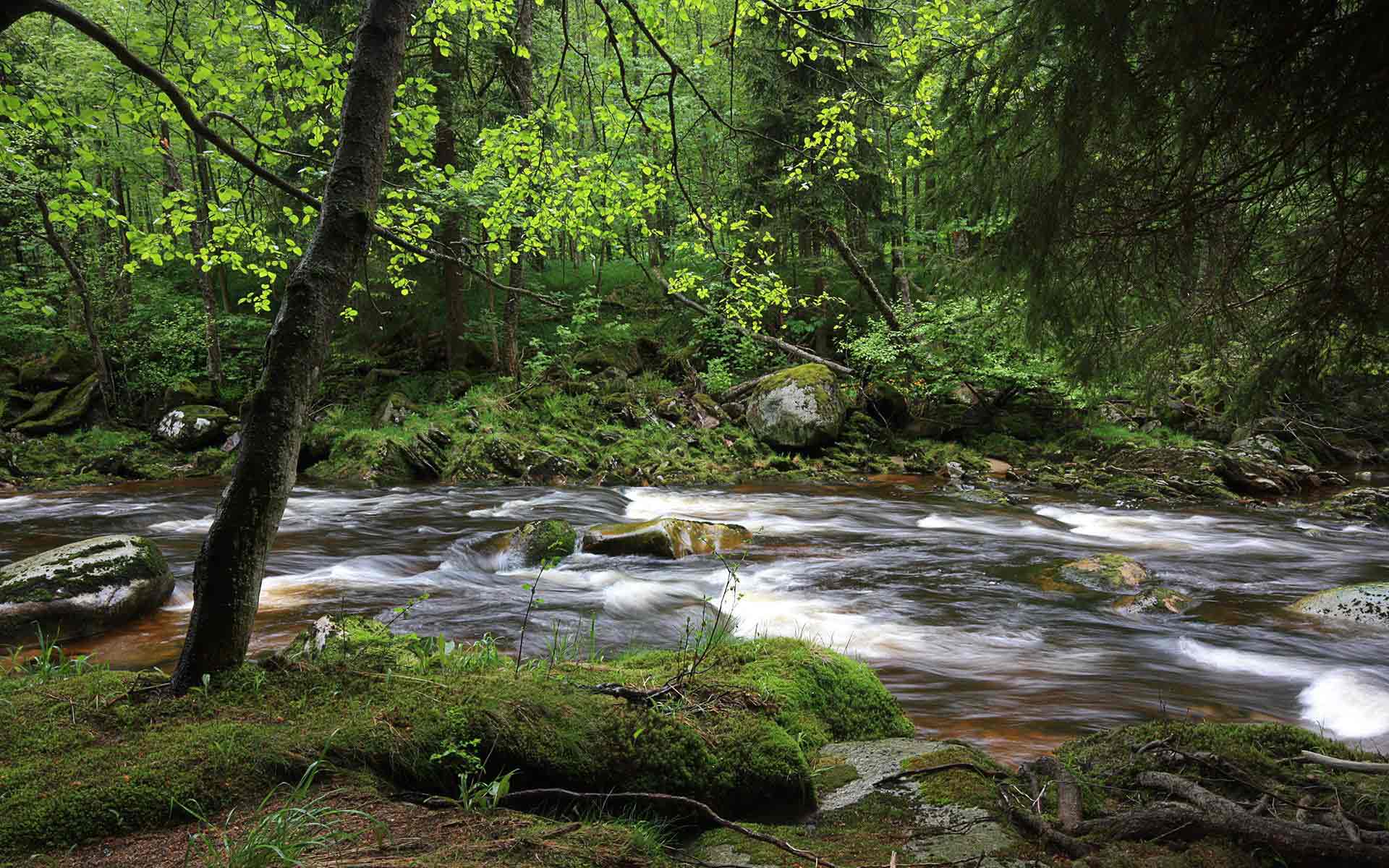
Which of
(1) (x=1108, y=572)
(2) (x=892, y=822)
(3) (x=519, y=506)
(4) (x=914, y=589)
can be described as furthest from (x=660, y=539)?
(2) (x=892, y=822)

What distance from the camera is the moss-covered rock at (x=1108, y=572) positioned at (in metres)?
8.45

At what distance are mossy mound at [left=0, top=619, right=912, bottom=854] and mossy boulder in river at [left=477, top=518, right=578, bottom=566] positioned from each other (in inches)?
228

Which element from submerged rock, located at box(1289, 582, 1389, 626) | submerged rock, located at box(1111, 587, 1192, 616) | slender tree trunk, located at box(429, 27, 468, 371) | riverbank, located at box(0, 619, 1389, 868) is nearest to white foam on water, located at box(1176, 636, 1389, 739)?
submerged rock, located at box(1111, 587, 1192, 616)

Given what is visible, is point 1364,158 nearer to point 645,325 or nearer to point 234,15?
point 234,15

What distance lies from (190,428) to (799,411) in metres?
14.1

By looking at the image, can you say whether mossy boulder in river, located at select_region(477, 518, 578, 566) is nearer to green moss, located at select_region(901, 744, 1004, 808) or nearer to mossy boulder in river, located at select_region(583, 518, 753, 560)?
mossy boulder in river, located at select_region(583, 518, 753, 560)

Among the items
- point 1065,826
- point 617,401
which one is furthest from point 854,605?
point 617,401

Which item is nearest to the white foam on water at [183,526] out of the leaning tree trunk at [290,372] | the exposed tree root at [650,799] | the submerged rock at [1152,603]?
the leaning tree trunk at [290,372]

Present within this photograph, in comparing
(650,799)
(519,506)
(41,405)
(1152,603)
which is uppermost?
(41,405)

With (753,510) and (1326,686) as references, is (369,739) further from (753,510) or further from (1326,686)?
(753,510)

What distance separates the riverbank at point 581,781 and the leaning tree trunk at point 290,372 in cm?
28

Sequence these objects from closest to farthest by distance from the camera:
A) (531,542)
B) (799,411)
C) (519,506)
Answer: (531,542) → (519,506) → (799,411)

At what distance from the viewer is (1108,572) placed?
28.3 ft

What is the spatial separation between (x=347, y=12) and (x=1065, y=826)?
20114mm
